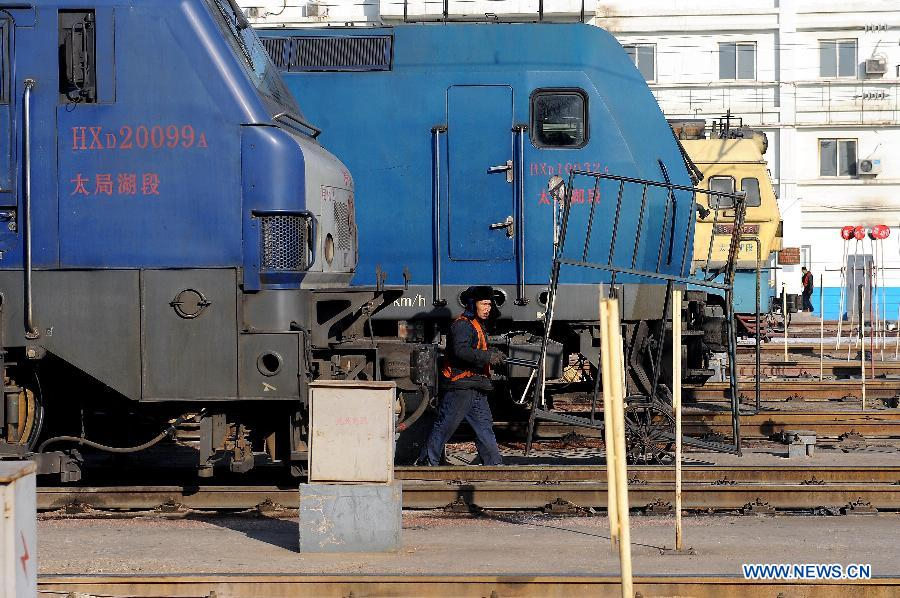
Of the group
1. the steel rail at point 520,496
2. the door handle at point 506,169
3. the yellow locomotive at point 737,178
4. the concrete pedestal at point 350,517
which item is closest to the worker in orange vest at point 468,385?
the steel rail at point 520,496

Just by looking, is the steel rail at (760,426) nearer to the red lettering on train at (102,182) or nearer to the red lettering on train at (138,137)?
the red lettering on train at (138,137)

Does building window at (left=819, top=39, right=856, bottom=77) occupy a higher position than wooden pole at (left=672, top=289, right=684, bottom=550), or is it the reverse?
building window at (left=819, top=39, right=856, bottom=77)

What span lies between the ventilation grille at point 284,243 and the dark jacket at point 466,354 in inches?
96.0

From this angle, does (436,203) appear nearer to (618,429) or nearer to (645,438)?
(645,438)

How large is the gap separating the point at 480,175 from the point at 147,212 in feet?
13.7

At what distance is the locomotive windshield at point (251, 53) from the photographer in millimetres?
9148

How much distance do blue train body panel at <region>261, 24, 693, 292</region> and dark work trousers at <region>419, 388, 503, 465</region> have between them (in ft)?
5.02

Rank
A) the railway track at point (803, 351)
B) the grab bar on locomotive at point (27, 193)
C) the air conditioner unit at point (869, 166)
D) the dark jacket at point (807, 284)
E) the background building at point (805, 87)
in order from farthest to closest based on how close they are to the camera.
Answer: the air conditioner unit at point (869, 166), the background building at point (805, 87), the dark jacket at point (807, 284), the railway track at point (803, 351), the grab bar on locomotive at point (27, 193)

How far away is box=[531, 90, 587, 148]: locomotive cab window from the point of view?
12281 millimetres

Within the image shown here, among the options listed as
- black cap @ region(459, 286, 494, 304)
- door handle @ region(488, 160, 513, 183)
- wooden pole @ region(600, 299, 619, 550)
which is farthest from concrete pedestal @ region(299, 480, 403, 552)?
door handle @ region(488, 160, 513, 183)

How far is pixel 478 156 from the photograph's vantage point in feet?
40.4

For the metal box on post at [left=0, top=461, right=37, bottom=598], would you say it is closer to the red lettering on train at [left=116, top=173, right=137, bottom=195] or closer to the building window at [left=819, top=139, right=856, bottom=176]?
the red lettering on train at [left=116, top=173, right=137, bottom=195]

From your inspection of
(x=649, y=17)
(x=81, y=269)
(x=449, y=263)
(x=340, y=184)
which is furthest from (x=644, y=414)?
(x=649, y=17)

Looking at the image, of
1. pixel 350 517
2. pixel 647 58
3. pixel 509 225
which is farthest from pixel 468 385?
pixel 647 58
